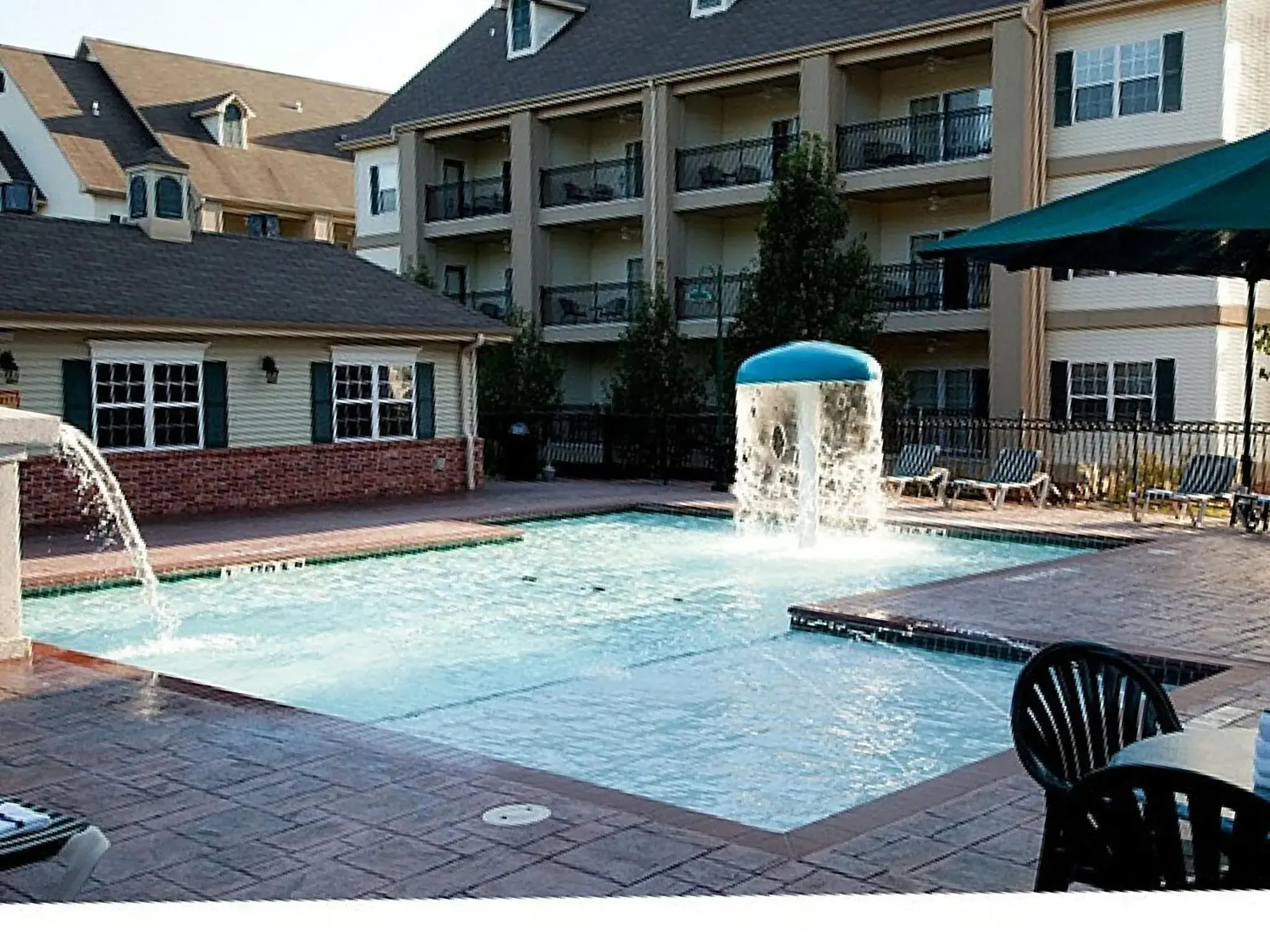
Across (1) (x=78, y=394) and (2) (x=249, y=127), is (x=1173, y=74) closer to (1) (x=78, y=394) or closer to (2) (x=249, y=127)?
(1) (x=78, y=394)

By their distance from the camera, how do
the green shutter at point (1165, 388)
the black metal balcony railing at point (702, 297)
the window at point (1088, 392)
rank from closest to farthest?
the green shutter at point (1165, 388) < the window at point (1088, 392) < the black metal balcony railing at point (702, 297)

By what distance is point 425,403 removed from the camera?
2242 cm

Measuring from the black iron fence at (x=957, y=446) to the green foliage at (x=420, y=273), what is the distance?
4.78 metres

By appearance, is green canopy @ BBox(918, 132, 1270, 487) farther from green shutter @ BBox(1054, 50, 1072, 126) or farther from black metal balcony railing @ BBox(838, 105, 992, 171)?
black metal balcony railing @ BBox(838, 105, 992, 171)

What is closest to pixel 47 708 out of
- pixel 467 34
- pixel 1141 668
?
pixel 1141 668

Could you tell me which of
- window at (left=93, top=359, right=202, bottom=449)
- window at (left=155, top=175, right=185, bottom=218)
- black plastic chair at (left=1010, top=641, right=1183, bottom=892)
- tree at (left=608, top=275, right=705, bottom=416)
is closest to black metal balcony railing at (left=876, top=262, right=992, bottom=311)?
tree at (left=608, top=275, right=705, bottom=416)

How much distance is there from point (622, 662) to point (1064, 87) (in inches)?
697

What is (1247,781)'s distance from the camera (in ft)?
11.6

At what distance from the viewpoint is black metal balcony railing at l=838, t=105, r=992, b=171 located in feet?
83.3

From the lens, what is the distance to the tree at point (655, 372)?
1022 inches

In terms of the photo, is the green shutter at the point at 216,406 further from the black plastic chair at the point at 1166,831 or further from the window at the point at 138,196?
the black plastic chair at the point at 1166,831

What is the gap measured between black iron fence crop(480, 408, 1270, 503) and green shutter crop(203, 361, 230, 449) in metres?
7.05

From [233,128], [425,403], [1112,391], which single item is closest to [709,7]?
[1112,391]

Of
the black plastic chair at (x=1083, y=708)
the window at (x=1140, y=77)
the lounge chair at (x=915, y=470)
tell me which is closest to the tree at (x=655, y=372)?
the lounge chair at (x=915, y=470)
